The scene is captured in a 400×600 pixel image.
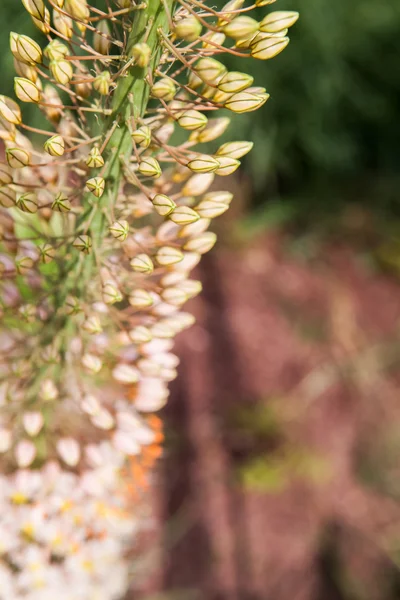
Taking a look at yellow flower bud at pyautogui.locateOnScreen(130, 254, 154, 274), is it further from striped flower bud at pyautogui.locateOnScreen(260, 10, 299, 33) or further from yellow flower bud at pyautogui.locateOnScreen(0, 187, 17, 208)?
striped flower bud at pyautogui.locateOnScreen(260, 10, 299, 33)

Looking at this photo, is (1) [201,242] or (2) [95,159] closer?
(2) [95,159]

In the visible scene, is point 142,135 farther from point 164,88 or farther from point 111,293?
point 111,293

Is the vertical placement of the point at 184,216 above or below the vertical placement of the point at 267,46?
below

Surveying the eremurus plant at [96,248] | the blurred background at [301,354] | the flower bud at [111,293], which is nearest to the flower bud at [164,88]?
the eremurus plant at [96,248]

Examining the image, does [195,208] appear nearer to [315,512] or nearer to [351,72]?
[315,512]

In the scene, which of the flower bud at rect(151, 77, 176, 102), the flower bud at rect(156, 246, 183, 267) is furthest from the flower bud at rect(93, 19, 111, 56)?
the flower bud at rect(156, 246, 183, 267)

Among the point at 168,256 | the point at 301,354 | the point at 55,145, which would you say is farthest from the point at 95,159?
the point at 301,354

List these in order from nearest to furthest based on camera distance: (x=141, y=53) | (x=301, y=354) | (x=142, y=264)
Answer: (x=141, y=53) → (x=142, y=264) → (x=301, y=354)

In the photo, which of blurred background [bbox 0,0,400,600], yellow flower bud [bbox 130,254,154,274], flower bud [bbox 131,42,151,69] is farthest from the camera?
blurred background [bbox 0,0,400,600]
